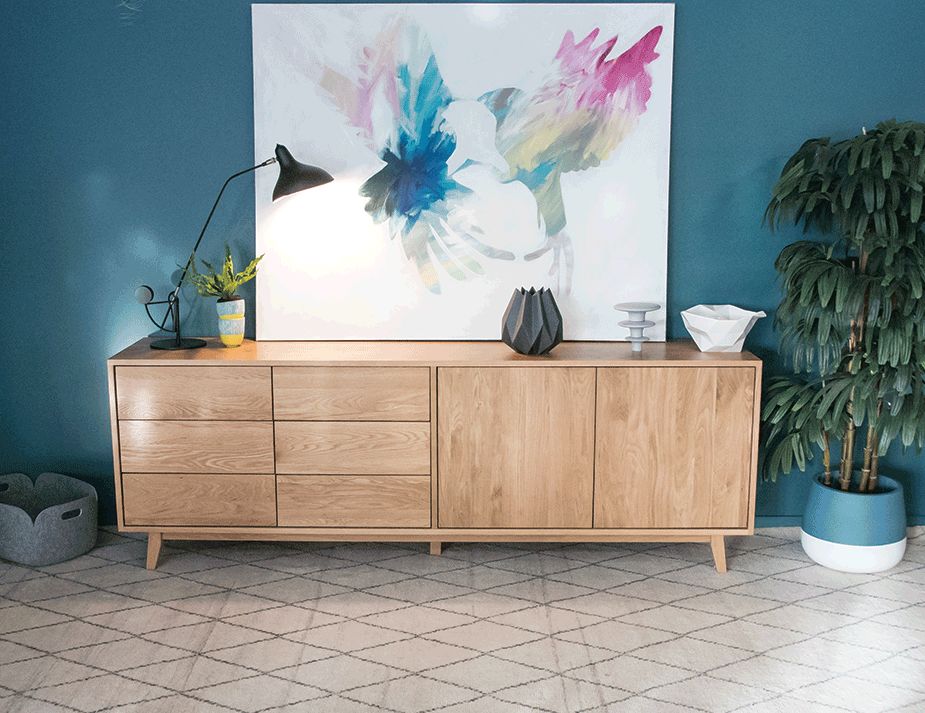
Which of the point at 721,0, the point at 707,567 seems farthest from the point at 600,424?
the point at 721,0

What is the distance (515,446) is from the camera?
122 inches

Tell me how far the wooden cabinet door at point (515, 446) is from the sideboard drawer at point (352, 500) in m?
0.09

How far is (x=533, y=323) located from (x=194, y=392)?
1.11m

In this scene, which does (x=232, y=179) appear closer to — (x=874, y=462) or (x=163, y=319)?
(x=163, y=319)

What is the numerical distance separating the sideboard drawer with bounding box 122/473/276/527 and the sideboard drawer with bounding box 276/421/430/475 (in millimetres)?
120

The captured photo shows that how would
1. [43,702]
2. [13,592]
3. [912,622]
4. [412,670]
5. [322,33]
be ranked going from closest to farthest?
[43,702], [412,670], [912,622], [13,592], [322,33]

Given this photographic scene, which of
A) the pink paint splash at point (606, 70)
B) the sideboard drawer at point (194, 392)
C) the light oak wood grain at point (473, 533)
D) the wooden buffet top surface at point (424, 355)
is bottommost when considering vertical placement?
the light oak wood grain at point (473, 533)

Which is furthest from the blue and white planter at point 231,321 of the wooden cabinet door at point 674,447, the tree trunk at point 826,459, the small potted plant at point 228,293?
the tree trunk at point 826,459

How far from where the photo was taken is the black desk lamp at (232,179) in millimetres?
3129

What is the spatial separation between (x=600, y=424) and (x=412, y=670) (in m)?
0.99

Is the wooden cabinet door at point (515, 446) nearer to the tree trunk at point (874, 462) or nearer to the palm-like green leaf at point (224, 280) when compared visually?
the palm-like green leaf at point (224, 280)

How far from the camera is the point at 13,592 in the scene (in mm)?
3035

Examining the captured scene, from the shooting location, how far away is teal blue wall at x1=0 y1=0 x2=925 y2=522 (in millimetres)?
3230

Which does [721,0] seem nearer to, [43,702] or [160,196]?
[160,196]
